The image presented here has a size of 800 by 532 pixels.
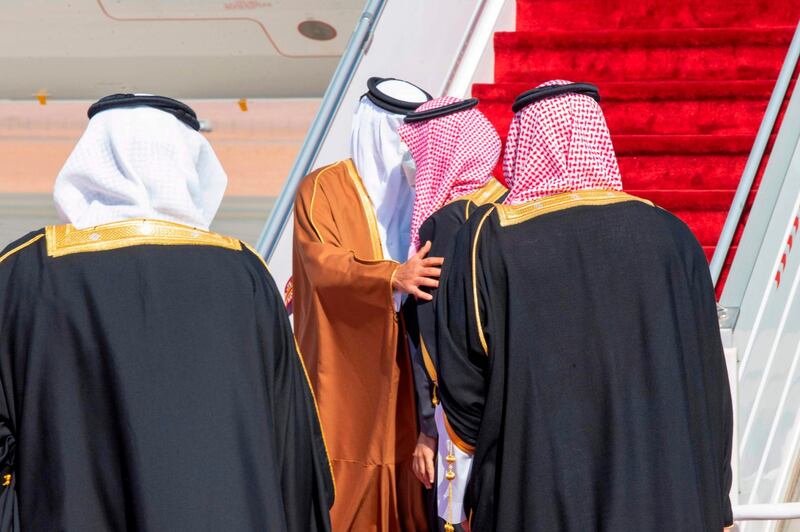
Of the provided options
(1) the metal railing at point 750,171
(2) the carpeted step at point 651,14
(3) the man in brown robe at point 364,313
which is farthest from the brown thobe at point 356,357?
(2) the carpeted step at point 651,14

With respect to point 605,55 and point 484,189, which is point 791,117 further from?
point 605,55

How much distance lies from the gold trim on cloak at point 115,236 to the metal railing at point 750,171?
1839mm

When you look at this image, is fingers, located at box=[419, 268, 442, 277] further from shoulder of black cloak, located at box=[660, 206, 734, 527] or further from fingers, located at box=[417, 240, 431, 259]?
shoulder of black cloak, located at box=[660, 206, 734, 527]

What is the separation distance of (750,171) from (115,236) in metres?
2.37

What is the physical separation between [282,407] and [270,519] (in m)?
0.25

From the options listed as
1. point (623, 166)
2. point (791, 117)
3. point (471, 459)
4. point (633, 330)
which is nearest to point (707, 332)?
point (633, 330)

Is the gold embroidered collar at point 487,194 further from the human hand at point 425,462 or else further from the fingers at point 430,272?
the human hand at point 425,462

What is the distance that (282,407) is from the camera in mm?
2654

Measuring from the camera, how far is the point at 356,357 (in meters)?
3.86

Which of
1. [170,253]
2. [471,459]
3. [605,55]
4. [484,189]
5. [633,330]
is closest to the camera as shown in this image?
[170,253]

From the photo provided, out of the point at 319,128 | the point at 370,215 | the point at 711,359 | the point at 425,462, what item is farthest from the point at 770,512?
the point at 319,128

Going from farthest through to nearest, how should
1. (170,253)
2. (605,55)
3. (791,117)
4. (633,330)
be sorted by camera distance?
(605,55) < (791,117) < (633,330) < (170,253)

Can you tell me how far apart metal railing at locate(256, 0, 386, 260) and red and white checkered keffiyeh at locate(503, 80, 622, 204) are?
2199mm

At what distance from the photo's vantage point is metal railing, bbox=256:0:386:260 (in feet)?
16.5
